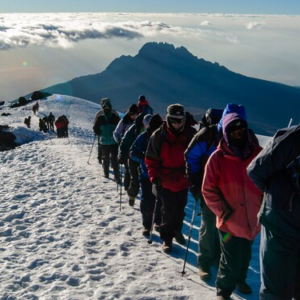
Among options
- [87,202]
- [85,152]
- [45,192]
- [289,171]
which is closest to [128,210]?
[87,202]

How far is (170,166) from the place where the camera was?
6.82m

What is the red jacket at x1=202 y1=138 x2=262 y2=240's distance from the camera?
15.9 ft

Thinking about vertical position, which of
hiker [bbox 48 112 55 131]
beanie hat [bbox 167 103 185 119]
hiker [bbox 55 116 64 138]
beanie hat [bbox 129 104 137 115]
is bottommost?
hiker [bbox 48 112 55 131]

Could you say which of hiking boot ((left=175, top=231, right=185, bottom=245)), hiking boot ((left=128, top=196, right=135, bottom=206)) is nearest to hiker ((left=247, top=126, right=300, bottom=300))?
hiking boot ((left=175, top=231, right=185, bottom=245))

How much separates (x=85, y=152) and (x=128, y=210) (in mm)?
9984

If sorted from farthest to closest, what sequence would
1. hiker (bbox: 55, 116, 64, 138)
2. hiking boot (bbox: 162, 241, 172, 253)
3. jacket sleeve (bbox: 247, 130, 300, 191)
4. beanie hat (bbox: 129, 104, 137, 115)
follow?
hiker (bbox: 55, 116, 64, 138), beanie hat (bbox: 129, 104, 137, 115), hiking boot (bbox: 162, 241, 172, 253), jacket sleeve (bbox: 247, 130, 300, 191)

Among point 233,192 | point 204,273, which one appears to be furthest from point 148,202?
point 233,192

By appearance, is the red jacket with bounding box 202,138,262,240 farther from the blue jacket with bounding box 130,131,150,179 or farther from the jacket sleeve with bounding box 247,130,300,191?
the blue jacket with bounding box 130,131,150,179

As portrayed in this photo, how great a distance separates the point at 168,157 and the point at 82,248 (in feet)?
8.65

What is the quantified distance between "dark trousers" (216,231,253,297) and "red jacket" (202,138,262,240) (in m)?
0.13

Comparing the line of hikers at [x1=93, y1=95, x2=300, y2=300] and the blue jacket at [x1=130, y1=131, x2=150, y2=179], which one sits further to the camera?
the blue jacket at [x1=130, y1=131, x2=150, y2=179]

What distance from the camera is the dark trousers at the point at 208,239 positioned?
6012 millimetres

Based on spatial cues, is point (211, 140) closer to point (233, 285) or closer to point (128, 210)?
point (233, 285)

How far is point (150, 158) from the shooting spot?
6.79 meters
